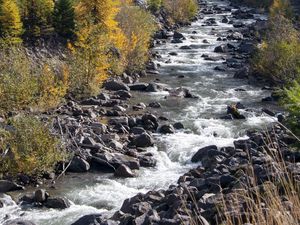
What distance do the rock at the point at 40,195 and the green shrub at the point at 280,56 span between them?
1616 centimetres

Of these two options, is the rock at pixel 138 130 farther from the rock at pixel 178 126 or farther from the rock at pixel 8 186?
the rock at pixel 8 186

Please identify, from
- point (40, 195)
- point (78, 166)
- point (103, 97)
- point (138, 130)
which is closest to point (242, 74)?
point (103, 97)

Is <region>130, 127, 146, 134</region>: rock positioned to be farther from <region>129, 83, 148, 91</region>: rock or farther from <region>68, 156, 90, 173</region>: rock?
<region>129, 83, 148, 91</region>: rock

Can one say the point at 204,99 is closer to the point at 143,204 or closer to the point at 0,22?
the point at 0,22

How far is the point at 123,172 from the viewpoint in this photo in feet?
56.9

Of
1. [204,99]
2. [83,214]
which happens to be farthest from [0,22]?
[83,214]

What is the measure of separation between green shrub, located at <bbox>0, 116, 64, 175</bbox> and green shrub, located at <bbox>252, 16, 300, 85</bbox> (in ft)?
48.6

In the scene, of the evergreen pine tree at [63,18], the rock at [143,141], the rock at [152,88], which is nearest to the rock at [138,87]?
the rock at [152,88]

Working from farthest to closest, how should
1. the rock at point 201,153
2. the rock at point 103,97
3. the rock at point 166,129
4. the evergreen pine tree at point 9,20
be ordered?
the evergreen pine tree at point 9,20 → the rock at point 103,97 → the rock at point 166,129 → the rock at point 201,153

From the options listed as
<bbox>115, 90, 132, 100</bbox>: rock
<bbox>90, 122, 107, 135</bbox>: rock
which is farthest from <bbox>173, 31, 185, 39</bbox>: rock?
<bbox>90, 122, 107, 135</bbox>: rock

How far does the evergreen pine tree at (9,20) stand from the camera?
1112 inches

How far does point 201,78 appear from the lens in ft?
109

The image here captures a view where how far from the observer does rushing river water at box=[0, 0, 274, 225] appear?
49.2 ft

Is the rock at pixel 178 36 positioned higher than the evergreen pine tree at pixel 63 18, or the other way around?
the evergreen pine tree at pixel 63 18
